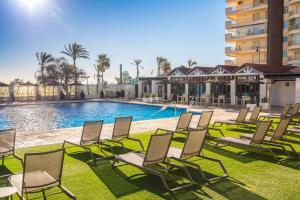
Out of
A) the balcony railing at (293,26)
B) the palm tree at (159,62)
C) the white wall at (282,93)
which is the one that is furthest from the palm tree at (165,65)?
the white wall at (282,93)

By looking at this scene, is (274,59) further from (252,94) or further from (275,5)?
(252,94)

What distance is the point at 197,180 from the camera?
19.3 ft

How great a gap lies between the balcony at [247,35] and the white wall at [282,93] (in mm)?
17287

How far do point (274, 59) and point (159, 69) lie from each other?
3545 cm

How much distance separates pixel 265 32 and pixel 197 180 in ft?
130

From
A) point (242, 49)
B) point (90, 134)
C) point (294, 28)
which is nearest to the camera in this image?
point (90, 134)

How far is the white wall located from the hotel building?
12.8m

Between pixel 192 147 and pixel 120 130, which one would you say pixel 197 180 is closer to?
pixel 192 147

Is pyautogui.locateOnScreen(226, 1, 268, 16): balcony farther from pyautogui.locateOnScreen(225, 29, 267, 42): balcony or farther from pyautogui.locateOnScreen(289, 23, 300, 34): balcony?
pyautogui.locateOnScreen(289, 23, 300, 34): balcony

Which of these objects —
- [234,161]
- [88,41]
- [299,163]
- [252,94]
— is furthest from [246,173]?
[88,41]

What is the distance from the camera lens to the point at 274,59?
39969 millimetres

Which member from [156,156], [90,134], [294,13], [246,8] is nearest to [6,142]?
[90,134]

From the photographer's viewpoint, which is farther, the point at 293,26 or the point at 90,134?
the point at 293,26

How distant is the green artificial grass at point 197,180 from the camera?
5117 millimetres
